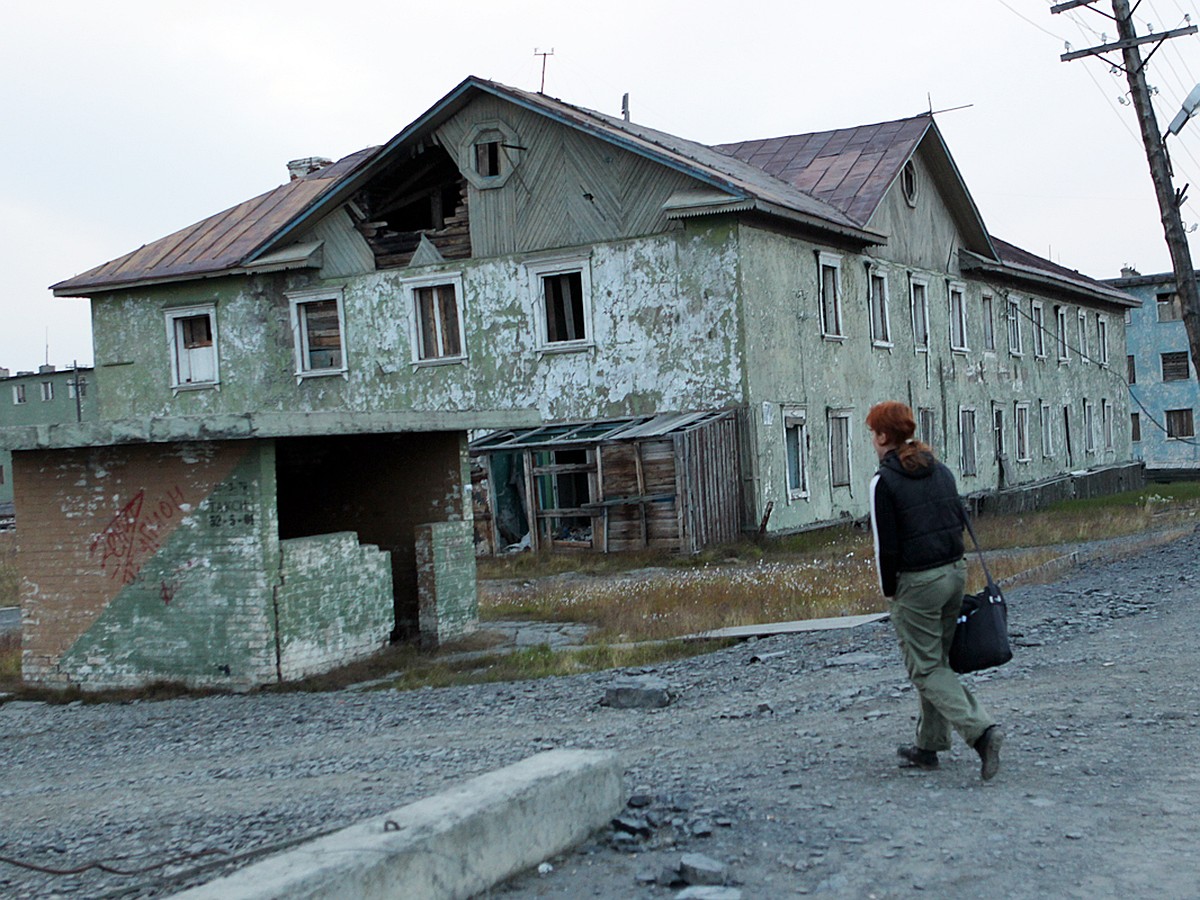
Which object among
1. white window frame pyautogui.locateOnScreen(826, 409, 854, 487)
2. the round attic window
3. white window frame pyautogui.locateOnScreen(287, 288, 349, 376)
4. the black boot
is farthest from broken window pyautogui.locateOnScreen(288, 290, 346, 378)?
the black boot

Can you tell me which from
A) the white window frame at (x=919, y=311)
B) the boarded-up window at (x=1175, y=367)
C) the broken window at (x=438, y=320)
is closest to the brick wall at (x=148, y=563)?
the broken window at (x=438, y=320)

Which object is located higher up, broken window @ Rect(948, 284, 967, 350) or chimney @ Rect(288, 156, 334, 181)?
chimney @ Rect(288, 156, 334, 181)

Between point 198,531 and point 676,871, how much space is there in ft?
23.8

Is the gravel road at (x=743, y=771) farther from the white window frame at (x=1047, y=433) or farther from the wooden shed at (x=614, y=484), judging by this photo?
the white window frame at (x=1047, y=433)

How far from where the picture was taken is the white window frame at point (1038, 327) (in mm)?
37625

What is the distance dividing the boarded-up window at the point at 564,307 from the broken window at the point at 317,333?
4.44 m

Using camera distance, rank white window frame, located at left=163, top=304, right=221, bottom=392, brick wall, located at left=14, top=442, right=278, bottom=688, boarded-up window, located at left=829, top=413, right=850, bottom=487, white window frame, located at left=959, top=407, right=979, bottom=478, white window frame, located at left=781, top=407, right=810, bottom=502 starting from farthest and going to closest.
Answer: white window frame, located at left=959, top=407, right=979, bottom=478 → white window frame, located at left=163, top=304, right=221, bottom=392 → boarded-up window, located at left=829, top=413, right=850, bottom=487 → white window frame, located at left=781, top=407, right=810, bottom=502 → brick wall, located at left=14, top=442, right=278, bottom=688

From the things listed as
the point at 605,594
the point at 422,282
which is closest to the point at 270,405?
the point at 422,282

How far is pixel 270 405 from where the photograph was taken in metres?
Answer: 27.5

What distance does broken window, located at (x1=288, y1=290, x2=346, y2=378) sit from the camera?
88.5 ft

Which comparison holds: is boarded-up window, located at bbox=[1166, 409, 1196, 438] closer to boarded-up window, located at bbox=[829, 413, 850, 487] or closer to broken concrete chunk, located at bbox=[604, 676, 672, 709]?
boarded-up window, located at bbox=[829, 413, 850, 487]

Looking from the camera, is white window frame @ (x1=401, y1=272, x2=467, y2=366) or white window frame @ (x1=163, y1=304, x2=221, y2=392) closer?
white window frame @ (x1=401, y1=272, x2=467, y2=366)

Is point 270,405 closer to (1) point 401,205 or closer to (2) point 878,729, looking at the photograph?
(1) point 401,205

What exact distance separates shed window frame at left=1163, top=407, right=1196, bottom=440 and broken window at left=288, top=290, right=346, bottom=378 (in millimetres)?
40979
